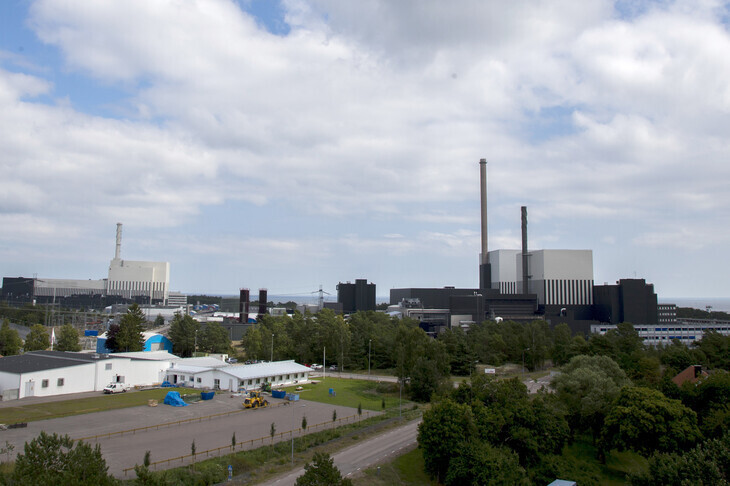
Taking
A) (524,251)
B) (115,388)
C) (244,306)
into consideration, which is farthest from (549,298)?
(115,388)

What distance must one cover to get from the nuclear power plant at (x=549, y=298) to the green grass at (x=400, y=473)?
293 ft

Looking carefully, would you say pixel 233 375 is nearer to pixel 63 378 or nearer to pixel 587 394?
pixel 63 378

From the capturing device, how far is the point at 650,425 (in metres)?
33.8

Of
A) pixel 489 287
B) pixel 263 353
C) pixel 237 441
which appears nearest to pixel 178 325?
pixel 263 353

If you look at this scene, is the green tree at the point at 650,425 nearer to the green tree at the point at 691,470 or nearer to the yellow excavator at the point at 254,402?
the green tree at the point at 691,470

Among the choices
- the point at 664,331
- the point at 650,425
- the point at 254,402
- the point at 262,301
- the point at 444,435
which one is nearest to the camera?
the point at 444,435

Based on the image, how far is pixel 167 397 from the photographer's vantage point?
49.1 meters

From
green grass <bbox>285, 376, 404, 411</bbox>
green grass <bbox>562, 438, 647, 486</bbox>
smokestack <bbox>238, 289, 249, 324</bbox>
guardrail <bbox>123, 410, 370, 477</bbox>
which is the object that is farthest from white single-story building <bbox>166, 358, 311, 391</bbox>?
smokestack <bbox>238, 289, 249, 324</bbox>

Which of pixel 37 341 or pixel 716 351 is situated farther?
pixel 37 341

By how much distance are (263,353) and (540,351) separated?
4416 centimetres

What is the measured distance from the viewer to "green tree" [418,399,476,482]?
30.6m

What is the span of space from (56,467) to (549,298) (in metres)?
132

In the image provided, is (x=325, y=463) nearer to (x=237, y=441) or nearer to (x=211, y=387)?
(x=237, y=441)

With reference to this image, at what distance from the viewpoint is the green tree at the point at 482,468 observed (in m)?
28.1
